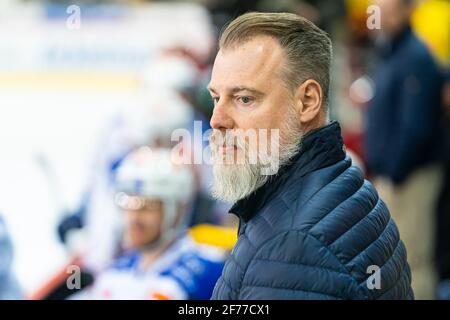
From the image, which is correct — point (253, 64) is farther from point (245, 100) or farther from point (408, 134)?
point (408, 134)

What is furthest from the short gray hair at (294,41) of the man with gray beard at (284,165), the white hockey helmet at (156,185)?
the white hockey helmet at (156,185)

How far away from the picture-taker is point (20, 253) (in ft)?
22.2

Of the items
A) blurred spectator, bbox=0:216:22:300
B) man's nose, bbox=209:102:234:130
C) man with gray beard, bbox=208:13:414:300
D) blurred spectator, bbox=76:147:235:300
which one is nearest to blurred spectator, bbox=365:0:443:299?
blurred spectator, bbox=76:147:235:300

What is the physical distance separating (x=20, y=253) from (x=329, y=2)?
4.15 metres

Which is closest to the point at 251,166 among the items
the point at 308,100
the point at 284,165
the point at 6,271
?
the point at 284,165

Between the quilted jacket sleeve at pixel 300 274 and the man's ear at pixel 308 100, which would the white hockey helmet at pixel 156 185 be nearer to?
the man's ear at pixel 308 100

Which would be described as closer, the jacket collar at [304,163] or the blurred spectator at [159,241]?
the jacket collar at [304,163]

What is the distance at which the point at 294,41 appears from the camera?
9.56 ft

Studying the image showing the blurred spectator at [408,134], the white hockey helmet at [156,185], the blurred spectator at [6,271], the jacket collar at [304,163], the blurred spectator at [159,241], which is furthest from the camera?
the blurred spectator at [408,134]

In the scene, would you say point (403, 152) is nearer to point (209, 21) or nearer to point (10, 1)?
point (209, 21)

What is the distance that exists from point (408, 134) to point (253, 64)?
4.44 meters

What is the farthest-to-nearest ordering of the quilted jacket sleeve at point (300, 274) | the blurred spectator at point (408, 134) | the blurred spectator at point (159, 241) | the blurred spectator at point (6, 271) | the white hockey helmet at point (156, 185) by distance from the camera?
1. the blurred spectator at point (408, 134)
2. the white hockey helmet at point (156, 185)
3. the blurred spectator at point (6, 271)
4. the blurred spectator at point (159, 241)
5. the quilted jacket sleeve at point (300, 274)

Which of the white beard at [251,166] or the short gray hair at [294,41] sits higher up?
the short gray hair at [294,41]

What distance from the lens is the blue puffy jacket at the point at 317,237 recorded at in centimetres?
267
